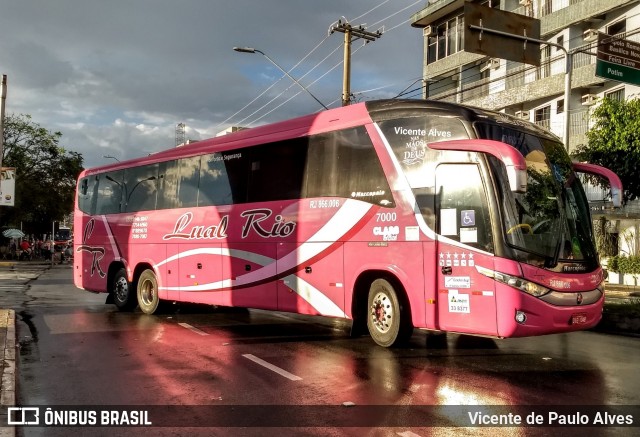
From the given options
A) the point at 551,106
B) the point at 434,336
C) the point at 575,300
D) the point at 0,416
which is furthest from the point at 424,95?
the point at 0,416

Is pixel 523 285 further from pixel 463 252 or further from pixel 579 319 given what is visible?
pixel 579 319

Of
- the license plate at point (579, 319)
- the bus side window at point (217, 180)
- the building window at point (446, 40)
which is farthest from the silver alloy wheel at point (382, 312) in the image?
the building window at point (446, 40)

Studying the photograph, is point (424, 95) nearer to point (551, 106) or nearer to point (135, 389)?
point (551, 106)

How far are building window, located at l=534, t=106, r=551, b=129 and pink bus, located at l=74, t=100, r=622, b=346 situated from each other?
22415 millimetres

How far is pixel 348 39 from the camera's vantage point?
77.0 ft

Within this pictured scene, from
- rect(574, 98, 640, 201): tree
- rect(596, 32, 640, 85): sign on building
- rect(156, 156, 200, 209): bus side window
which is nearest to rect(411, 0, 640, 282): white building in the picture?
rect(574, 98, 640, 201): tree

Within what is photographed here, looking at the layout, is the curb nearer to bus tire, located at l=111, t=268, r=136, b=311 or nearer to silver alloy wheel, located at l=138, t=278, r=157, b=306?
silver alloy wheel, located at l=138, t=278, r=157, b=306

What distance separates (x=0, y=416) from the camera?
5.63 metres

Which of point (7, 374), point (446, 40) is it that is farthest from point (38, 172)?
point (7, 374)

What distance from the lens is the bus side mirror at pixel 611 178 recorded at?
8781 mm

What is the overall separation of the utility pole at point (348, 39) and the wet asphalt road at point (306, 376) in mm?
12022

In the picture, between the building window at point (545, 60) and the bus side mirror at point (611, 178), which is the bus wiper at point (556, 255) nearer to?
the bus side mirror at point (611, 178)

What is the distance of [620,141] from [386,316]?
1731 cm

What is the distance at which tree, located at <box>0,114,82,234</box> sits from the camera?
4803 cm
